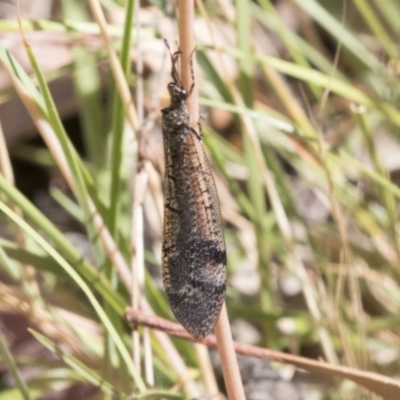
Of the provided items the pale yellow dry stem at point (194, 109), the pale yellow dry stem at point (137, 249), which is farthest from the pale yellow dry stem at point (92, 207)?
the pale yellow dry stem at point (194, 109)

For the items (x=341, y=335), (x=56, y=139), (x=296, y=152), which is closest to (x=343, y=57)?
(x=296, y=152)

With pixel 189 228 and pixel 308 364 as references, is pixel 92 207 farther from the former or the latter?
pixel 308 364

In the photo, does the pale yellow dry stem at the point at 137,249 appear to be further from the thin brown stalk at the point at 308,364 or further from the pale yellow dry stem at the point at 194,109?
the pale yellow dry stem at the point at 194,109

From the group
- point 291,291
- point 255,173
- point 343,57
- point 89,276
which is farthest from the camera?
point 343,57

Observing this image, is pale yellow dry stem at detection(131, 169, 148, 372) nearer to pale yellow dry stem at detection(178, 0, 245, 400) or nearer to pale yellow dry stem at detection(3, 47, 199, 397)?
pale yellow dry stem at detection(3, 47, 199, 397)

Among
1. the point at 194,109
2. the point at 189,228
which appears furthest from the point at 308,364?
the point at 194,109

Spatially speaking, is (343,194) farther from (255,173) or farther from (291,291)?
(291,291)
